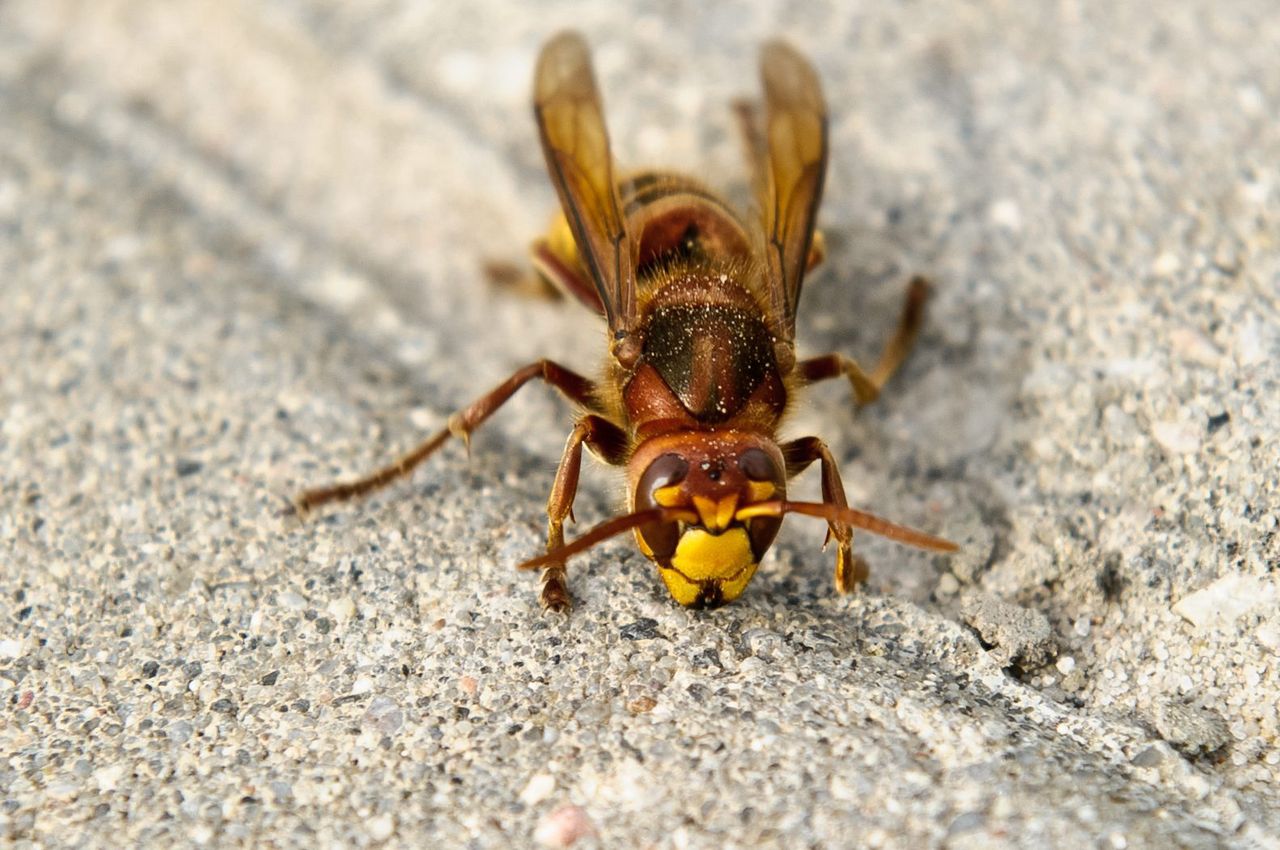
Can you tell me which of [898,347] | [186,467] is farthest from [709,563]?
[186,467]

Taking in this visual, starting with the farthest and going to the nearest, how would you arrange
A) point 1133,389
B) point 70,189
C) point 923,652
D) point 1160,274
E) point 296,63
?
point 296,63 → point 70,189 → point 1160,274 → point 1133,389 → point 923,652

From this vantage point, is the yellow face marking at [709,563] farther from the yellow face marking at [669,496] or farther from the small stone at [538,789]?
the small stone at [538,789]

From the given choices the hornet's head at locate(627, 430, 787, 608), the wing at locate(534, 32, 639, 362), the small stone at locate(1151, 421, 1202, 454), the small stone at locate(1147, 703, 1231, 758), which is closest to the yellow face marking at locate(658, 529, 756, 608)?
the hornet's head at locate(627, 430, 787, 608)

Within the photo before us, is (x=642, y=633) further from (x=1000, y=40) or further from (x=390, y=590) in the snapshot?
(x=1000, y=40)

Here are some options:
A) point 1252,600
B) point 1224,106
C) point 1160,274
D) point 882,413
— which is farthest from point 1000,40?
point 1252,600

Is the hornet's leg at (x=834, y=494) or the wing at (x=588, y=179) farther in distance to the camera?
the wing at (x=588, y=179)

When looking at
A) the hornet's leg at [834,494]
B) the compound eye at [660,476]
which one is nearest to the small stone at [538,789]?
the compound eye at [660,476]

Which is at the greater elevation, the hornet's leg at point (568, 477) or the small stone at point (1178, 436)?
the small stone at point (1178, 436)

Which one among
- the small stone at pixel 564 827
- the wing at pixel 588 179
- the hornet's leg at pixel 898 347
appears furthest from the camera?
the hornet's leg at pixel 898 347
